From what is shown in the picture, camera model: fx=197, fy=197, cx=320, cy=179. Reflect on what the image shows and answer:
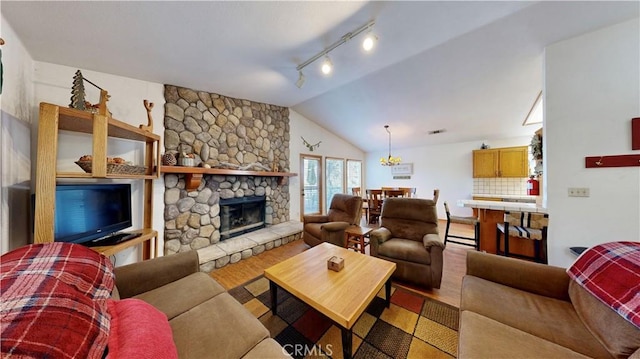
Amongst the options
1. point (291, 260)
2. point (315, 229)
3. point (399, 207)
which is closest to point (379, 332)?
point (291, 260)

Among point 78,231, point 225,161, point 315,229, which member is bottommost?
point 315,229

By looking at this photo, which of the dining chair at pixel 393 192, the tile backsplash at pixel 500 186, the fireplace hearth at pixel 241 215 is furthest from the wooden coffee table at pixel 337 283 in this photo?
the tile backsplash at pixel 500 186

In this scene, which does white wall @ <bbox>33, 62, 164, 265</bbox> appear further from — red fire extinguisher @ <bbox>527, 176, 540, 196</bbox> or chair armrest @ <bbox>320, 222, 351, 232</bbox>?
red fire extinguisher @ <bbox>527, 176, 540, 196</bbox>

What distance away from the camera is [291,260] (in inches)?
74.2

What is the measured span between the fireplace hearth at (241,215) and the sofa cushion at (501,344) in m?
3.26

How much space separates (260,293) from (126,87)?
2.88m

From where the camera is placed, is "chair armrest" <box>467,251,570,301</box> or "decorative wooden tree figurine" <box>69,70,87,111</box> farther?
"decorative wooden tree figurine" <box>69,70,87,111</box>

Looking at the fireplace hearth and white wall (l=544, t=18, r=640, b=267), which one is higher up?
white wall (l=544, t=18, r=640, b=267)

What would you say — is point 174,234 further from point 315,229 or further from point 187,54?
point 187,54

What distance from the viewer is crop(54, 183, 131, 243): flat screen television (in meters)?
1.56

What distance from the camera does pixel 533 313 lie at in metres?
1.18

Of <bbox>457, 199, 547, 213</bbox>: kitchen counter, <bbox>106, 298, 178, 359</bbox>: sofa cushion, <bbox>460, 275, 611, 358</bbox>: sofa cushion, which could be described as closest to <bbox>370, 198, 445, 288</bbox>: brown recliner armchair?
<bbox>460, 275, 611, 358</bbox>: sofa cushion

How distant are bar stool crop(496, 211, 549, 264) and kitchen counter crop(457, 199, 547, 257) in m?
0.06

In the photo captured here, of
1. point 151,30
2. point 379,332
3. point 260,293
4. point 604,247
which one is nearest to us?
point 604,247
